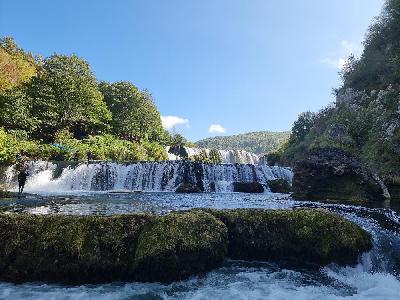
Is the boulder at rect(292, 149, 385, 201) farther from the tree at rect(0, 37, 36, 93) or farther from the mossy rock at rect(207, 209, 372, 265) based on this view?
the tree at rect(0, 37, 36, 93)

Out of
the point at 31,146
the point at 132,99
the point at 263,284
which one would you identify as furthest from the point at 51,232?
the point at 132,99

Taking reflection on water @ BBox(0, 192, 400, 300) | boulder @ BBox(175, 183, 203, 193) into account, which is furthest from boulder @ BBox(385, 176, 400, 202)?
reflection on water @ BBox(0, 192, 400, 300)

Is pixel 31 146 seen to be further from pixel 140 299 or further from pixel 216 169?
pixel 140 299

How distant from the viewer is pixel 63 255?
7.60 m

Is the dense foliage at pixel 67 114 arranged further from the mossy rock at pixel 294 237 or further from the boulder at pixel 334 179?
the mossy rock at pixel 294 237

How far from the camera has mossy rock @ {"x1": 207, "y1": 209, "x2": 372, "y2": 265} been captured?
8680mm

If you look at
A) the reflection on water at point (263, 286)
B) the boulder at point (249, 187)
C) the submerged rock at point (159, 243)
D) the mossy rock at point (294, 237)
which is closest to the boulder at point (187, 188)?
the boulder at point (249, 187)

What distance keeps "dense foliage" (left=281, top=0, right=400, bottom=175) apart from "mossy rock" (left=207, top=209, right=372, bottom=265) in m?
16.2

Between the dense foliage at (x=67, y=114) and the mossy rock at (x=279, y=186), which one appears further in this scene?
the dense foliage at (x=67, y=114)

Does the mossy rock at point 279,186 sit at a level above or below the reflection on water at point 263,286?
above

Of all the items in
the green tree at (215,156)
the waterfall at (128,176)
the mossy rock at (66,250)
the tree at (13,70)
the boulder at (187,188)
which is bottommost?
the mossy rock at (66,250)

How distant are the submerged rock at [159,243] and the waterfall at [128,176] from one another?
1002 inches

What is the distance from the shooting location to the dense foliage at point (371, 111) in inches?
968

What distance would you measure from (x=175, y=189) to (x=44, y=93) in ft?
98.6
